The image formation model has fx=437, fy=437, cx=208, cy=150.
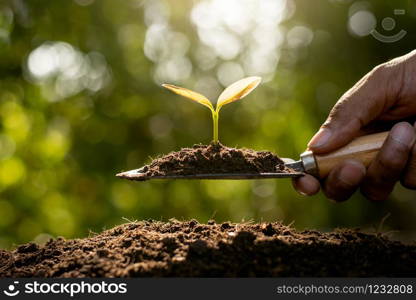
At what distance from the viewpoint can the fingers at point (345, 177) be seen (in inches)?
96.7

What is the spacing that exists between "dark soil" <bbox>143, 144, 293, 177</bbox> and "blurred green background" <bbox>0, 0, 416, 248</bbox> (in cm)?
347

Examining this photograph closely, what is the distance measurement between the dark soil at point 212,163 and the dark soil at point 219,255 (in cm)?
28

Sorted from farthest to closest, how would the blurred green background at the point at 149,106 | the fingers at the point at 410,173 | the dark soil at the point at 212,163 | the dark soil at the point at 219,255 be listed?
1. the blurred green background at the point at 149,106
2. the fingers at the point at 410,173
3. the dark soil at the point at 212,163
4. the dark soil at the point at 219,255

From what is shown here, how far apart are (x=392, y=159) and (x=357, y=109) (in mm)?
354

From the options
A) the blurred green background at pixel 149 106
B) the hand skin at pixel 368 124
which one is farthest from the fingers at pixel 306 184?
the blurred green background at pixel 149 106

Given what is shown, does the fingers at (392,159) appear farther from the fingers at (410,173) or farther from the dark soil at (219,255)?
the dark soil at (219,255)

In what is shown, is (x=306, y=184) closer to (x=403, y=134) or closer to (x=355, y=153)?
(x=355, y=153)

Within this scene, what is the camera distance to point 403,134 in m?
2.43

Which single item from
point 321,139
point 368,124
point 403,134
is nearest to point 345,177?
point 321,139

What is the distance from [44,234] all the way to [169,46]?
3019mm

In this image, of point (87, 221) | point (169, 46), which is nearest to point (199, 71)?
point (169, 46)

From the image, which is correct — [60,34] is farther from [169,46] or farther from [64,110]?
[169,46]

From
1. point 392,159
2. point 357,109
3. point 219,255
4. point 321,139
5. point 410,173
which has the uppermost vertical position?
point 357,109

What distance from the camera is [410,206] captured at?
6.34m
